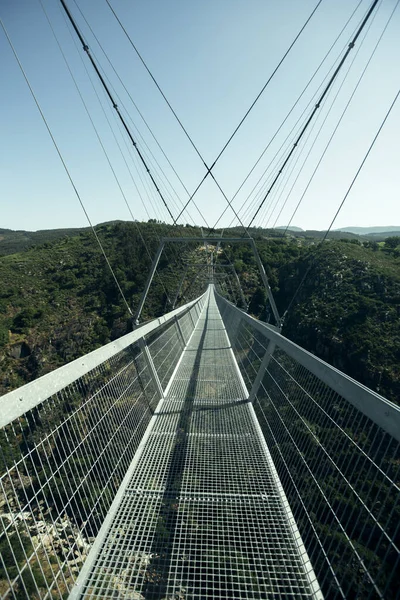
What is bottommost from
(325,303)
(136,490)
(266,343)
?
(325,303)

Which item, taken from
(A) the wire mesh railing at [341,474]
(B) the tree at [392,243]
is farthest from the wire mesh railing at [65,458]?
(B) the tree at [392,243]

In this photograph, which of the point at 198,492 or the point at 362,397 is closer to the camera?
the point at 362,397

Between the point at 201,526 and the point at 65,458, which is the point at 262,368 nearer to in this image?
the point at 201,526

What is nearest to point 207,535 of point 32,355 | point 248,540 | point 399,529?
point 248,540

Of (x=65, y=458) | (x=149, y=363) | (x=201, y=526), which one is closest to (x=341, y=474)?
(x=201, y=526)

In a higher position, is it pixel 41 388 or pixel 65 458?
pixel 41 388

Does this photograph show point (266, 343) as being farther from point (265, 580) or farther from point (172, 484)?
point (265, 580)

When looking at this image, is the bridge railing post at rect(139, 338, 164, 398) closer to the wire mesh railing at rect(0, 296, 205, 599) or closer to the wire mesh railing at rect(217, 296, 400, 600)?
the wire mesh railing at rect(0, 296, 205, 599)
